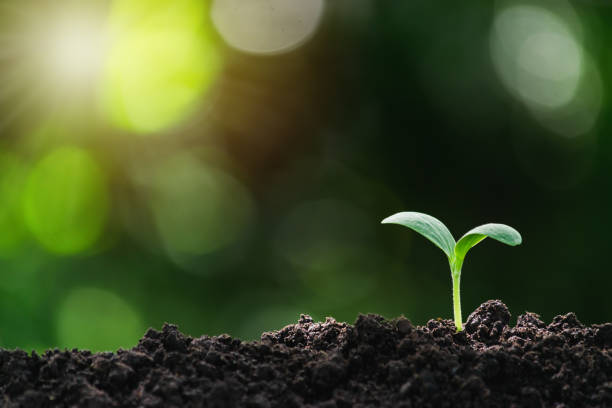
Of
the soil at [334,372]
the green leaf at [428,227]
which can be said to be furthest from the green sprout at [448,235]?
the soil at [334,372]

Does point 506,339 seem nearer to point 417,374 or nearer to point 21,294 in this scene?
point 417,374

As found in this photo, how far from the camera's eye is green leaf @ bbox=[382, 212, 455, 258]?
1.60 m

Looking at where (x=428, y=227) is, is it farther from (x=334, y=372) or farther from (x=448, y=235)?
(x=334, y=372)

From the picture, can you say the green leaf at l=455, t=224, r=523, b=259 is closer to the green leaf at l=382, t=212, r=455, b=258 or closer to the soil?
the green leaf at l=382, t=212, r=455, b=258

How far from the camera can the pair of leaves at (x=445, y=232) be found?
5.04ft

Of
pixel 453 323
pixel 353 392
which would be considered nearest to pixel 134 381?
pixel 353 392

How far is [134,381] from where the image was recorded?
1.35m

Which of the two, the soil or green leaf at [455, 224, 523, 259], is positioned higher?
green leaf at [455, 224, 523, 259]

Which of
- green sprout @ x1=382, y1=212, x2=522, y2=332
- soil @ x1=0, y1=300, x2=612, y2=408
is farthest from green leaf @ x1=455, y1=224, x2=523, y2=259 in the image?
soil @ x1=0, y1=300, x2=612, y2=408

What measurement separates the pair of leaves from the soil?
0.70 ft

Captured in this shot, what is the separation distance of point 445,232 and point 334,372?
527 mm

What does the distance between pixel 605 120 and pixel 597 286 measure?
918 mm

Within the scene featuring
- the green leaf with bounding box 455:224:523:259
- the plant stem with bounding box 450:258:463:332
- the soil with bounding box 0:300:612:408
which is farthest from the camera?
the plant stem with bounding box 450:258:463:332

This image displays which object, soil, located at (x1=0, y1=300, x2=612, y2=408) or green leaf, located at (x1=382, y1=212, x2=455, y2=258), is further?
green leaf, located at (x1=382, y1=212, x2=455, y2=258)
